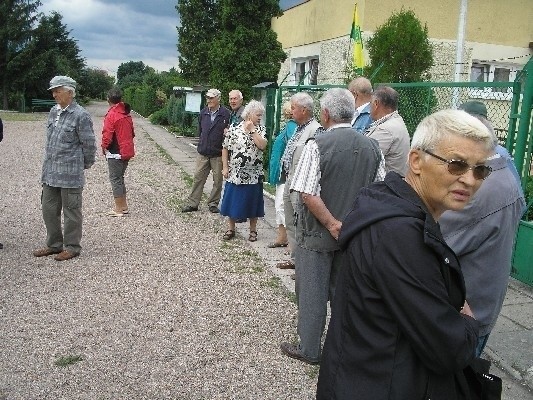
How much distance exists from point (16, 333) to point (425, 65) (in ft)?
28.0

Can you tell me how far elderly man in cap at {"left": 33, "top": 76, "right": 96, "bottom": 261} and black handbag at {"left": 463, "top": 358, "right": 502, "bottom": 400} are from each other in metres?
4.93

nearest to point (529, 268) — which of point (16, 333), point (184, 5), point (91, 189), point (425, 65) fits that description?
point (16, 333)

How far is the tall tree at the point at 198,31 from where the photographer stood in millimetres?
21469

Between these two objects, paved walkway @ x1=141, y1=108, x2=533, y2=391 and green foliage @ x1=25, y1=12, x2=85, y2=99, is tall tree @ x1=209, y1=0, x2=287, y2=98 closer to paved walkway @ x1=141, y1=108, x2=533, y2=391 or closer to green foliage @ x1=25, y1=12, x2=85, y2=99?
paved walkway @ x1=141, y1=108, x2=533, y2=391

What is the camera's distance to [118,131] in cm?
774

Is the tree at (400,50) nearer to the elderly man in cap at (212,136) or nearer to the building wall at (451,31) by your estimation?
the elderly man in cap at (212,136)

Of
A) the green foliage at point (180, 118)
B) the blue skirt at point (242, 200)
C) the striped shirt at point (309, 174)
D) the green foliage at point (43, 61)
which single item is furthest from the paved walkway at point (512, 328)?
the green foliage at point (43, 61)

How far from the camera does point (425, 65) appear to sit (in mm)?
10172

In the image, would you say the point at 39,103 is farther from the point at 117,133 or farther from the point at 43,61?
the point at 117,133

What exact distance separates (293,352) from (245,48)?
13.4m

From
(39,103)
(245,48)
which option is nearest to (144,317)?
(245,48)

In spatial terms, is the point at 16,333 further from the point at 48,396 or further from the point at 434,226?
the point at 434,226

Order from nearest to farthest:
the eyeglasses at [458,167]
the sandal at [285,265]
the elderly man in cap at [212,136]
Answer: the eyeglasses at [458,167], the sandal at [285,265], the elderly man in cap at [212,136]

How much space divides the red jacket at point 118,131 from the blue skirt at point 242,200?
1932 mm
